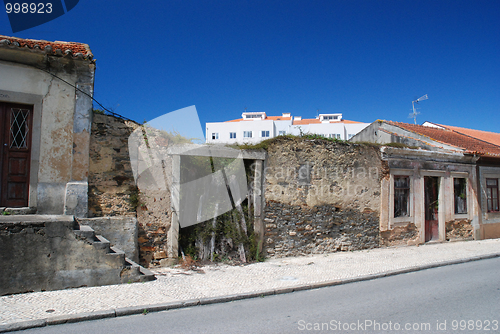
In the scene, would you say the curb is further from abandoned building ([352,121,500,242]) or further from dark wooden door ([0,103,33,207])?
abandoned building ([352,121,500,242])

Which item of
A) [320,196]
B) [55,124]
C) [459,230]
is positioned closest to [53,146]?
[55,124]

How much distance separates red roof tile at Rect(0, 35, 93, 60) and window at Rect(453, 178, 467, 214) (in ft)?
46.2

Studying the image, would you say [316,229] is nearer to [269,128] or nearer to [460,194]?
[460,194]

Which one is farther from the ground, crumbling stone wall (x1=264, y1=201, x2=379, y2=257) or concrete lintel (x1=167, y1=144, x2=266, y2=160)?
concrete lintel (x1=167, y1=144, x2=266, y2=160)

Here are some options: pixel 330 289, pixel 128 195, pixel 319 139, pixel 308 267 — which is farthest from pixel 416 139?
pixel 128 195

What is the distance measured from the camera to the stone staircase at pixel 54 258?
5.36 metres

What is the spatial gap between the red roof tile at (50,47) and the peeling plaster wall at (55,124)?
20 centimetres

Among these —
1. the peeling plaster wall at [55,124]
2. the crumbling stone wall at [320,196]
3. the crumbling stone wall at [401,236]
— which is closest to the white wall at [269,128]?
the crumbling stone wall at [401,236]

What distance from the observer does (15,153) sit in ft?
22.7

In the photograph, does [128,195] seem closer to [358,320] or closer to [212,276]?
[212,276]

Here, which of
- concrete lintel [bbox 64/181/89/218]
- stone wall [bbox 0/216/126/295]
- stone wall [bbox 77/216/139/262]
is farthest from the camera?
stone wall [bbox 77/216/139/262]

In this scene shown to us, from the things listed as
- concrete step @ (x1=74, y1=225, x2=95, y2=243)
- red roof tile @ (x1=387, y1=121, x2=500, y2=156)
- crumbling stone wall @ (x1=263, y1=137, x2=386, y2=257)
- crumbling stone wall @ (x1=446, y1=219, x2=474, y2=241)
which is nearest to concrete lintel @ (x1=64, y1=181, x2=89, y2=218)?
concrete step @ (x1=74, y1=225, x2=95, y2=243)

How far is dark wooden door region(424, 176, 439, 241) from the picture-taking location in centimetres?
1241

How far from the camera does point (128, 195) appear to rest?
7.79 m
